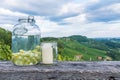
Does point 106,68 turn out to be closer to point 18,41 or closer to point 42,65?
point 42,65

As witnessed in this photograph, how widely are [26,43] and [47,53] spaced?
0.20 metres

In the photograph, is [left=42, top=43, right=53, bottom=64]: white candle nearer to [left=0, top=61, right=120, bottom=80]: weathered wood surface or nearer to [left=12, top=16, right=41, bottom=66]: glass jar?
[left=12, top=16, right=41, bottom=66]: glass jar

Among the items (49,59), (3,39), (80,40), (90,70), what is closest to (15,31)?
(49,59)

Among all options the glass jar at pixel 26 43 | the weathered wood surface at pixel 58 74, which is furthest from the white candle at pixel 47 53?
the weathered wood surface at pixel 58 74

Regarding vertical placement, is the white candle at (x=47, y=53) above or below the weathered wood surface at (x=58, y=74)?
above

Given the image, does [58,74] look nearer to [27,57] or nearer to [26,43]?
[27,57]

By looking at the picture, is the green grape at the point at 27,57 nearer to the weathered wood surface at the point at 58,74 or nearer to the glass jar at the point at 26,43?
the glass jar at the point at 26,43

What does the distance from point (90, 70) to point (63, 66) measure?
0.33 metres

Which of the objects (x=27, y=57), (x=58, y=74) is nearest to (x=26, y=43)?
(x=27, y=57)

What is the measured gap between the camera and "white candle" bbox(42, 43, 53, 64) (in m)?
3.00

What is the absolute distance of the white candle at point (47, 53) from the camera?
3.00 m

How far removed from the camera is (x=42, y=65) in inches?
117

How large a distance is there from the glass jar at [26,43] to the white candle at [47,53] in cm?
4

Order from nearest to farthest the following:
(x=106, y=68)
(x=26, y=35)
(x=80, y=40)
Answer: (x=106, y=68) → (x=26, y=35) → (x=80, y=40)
